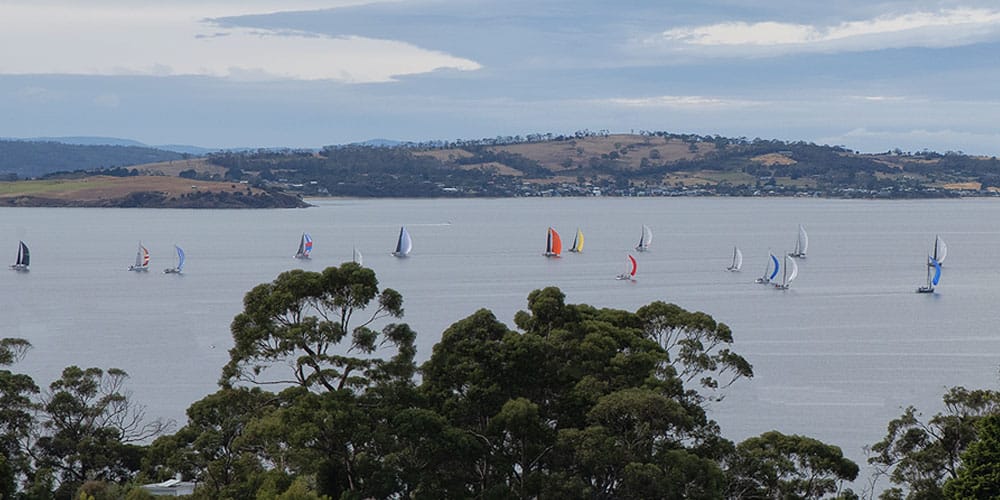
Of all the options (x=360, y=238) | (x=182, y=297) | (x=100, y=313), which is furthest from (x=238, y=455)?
(x=360, y=238)

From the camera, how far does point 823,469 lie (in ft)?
111

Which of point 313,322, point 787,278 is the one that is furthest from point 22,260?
point 313,322

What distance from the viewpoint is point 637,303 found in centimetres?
10162

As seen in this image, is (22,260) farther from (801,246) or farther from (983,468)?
(983,468)

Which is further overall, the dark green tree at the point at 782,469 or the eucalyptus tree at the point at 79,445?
the eucalyptus tree at the point at 79,445

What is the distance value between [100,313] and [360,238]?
87.1 m

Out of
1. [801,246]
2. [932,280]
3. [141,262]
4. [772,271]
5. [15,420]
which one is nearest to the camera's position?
[15,420]

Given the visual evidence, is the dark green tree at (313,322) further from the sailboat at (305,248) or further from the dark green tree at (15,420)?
the sailboat at (305,248)

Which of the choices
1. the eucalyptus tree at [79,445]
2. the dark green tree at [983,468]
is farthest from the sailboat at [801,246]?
the dark green tree at [983,468]

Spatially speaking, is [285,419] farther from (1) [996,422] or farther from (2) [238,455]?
(1) [996,422]

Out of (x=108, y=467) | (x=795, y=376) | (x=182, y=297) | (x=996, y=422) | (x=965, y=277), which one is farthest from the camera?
(x=965, y=277)

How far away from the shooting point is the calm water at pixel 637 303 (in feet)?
213

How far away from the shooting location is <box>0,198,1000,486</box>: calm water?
213 feet

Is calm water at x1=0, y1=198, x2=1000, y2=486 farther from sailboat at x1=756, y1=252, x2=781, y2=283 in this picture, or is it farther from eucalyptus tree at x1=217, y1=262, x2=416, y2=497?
eucalyptus tree at x1=217, y1=262, x2=416, y2=497
